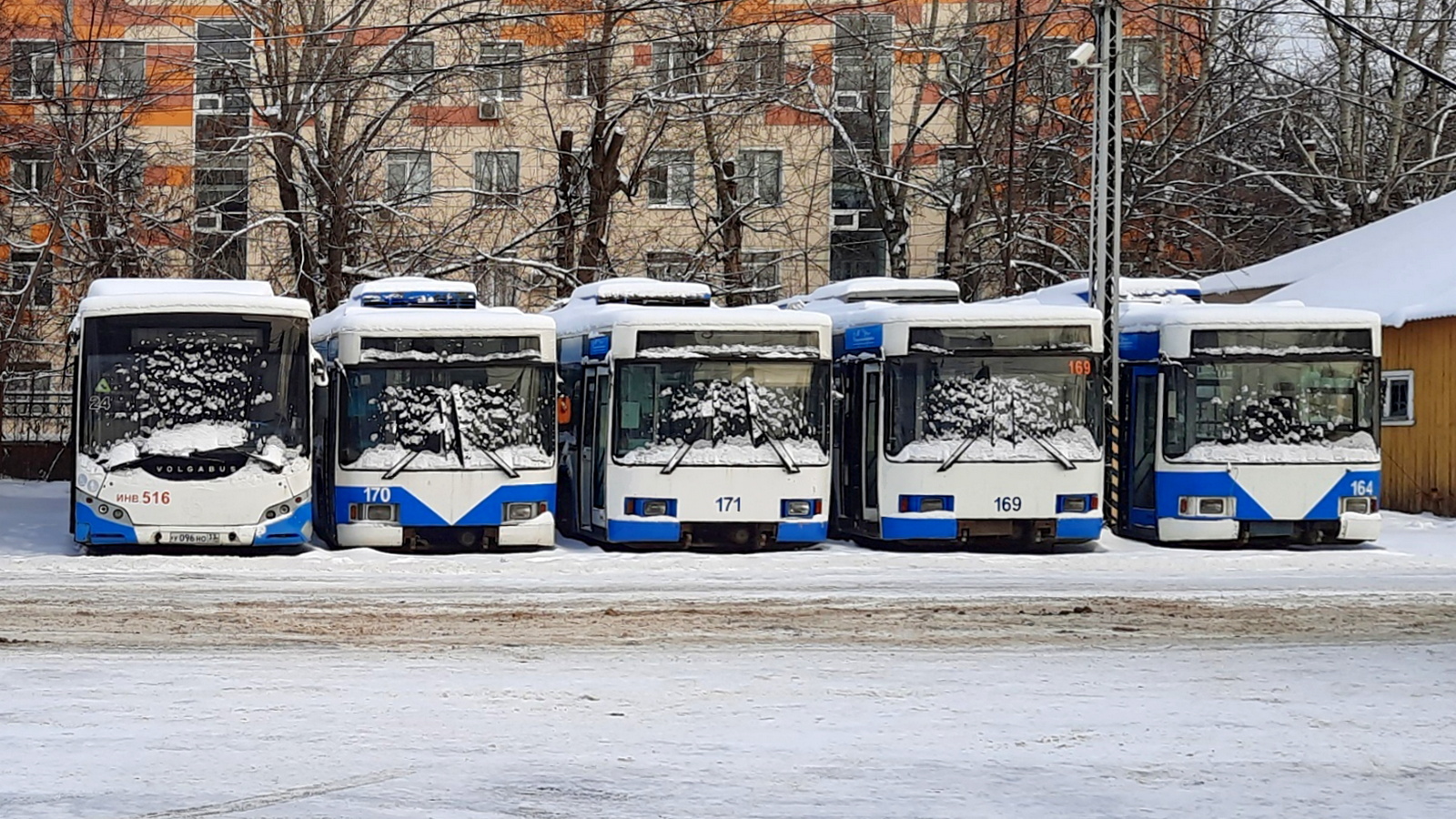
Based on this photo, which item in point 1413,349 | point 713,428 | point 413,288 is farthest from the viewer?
point 1413,349

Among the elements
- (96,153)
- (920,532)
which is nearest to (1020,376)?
(920,532)

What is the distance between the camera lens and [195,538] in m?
20.9

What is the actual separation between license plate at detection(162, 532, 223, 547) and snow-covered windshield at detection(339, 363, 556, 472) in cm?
160

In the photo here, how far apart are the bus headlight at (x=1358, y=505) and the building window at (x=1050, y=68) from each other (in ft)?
64.7

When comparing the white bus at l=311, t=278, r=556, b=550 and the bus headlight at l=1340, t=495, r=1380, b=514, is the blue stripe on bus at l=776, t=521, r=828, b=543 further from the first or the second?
the bus headlight at l=1340, t=495, r=1380, b=514

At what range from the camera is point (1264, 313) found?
23.5 meters

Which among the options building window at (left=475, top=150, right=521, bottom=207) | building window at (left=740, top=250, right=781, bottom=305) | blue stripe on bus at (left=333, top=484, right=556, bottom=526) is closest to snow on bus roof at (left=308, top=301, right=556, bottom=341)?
blue stripe on bus at (left=333, top=484, right=556, bottom=526)

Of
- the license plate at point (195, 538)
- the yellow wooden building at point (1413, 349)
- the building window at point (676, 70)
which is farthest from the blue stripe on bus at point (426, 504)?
the building window at point (676, 70)

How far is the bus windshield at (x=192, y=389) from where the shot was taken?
21.1 m

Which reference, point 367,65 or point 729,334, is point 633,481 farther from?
point 367,65

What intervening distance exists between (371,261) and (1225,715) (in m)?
27.6

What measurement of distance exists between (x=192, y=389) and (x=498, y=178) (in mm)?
25484

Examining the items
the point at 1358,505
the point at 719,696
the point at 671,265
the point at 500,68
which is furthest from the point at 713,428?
the point at 671,265

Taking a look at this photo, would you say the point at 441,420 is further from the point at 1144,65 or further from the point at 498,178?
the point at 1144,65
